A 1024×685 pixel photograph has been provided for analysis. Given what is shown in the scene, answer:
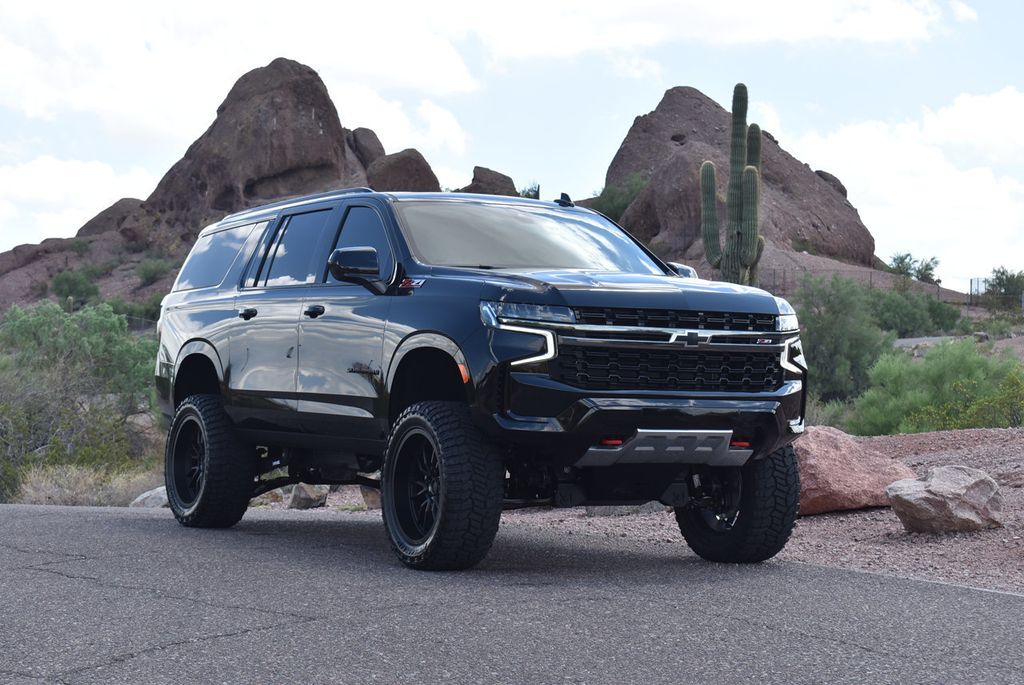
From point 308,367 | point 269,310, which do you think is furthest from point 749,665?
point 269,310

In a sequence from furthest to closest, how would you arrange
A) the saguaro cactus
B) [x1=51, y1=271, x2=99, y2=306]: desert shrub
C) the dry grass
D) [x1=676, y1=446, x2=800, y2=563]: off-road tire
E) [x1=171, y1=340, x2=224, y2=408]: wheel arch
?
[x1=51, y1=271, x2=99, y2=306]: desert shrub < the saguaro cactus < the dry grass < [x1=171, y1=340, x2=224, y2=408]: wheel arch < [x1=676, y1=446, x2=800, y2=563]: off-road tire

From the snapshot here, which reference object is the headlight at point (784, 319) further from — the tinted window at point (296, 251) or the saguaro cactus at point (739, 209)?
the saguaro cactus at point (739, 209)

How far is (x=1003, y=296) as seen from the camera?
189 feet

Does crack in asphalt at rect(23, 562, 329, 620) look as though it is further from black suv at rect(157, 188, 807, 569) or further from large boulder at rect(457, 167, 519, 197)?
large boulder at rect(457, 167, 519, 197)

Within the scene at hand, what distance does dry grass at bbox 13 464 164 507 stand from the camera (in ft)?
60.5

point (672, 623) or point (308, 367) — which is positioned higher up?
point (308, 367)

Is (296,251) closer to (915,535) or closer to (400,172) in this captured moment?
(915,535)

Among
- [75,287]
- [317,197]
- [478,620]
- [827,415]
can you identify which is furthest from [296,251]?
[75,287]

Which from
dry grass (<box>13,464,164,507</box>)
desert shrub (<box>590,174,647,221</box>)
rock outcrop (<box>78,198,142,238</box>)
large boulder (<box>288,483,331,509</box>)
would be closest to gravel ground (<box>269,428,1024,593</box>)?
large boulder (<box>288,483,331,509</box>)

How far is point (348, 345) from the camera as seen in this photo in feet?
28.4

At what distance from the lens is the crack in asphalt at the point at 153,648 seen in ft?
17.1

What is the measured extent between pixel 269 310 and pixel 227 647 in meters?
4.28

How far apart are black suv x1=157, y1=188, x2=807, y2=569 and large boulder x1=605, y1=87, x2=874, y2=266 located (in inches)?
1824

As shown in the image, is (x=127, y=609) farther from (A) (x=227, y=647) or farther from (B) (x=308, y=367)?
(B) (x=308, y=367)
